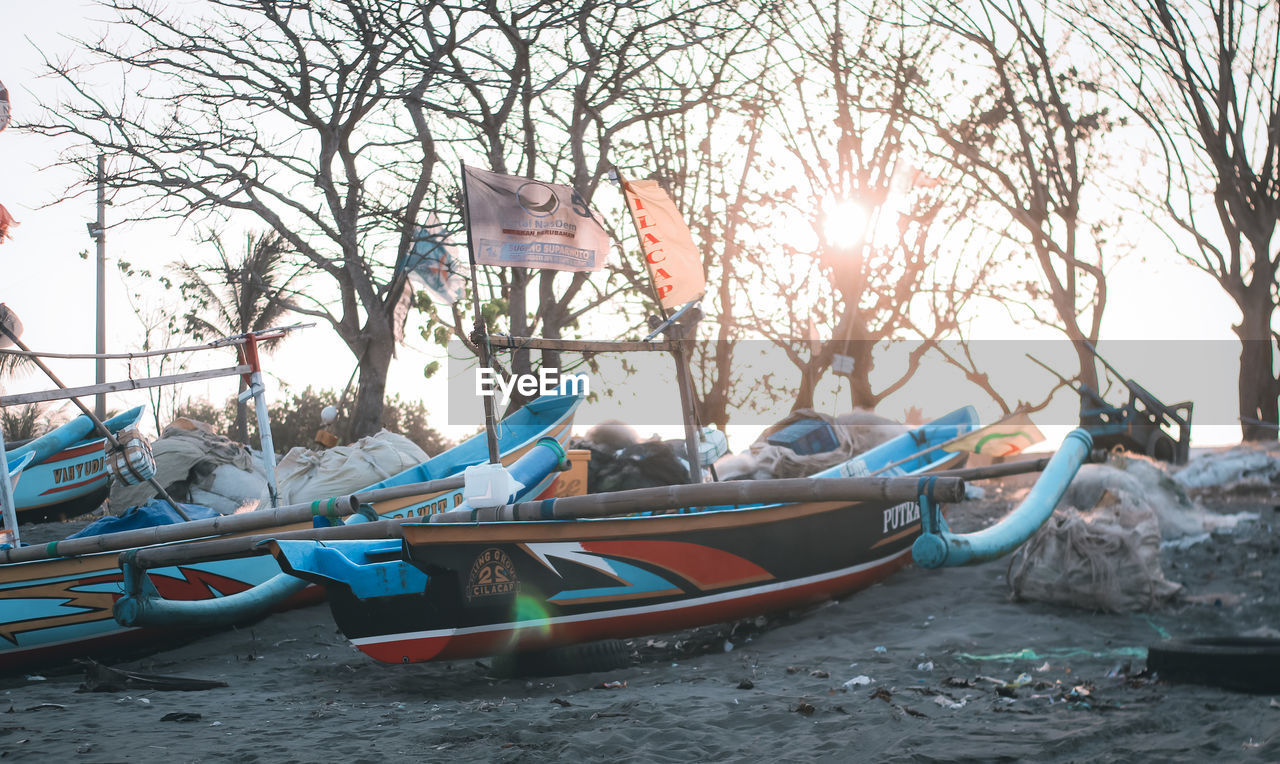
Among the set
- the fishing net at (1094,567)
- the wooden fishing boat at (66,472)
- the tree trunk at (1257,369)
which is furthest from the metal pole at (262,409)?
the tree trunk at (1257,369)

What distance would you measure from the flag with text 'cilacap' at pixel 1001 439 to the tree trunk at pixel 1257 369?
5061 mm

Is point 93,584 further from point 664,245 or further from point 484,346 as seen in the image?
point 664,245

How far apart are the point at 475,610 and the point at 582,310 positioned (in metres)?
12.7

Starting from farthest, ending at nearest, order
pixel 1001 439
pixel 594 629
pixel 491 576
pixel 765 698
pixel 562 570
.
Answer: pixel 1001 439, pixel 594 629, pixel 562 570, pixel 491 576, pixel 765 698

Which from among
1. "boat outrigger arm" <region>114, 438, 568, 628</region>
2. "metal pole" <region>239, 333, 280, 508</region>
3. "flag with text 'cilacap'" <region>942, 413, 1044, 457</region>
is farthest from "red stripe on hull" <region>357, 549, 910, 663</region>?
"flag with text 'cilacap'" <region>942, 413, 1044, 457</region>

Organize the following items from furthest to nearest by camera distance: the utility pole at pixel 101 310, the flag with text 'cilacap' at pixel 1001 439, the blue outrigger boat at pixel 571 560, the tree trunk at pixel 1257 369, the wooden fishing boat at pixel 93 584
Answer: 1. the utility pole at pixel 101 310
2. the tree trunk at pixel 1257 369
3. the flag with text 'cilacap' at pixel 1001 439
4. the wooden fishing boat at pixel 93 584
5. the blue outrigger boat at pixel 571 560

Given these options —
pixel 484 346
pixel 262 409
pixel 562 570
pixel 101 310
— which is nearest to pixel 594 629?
pixel 562 570

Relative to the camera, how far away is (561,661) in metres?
6.11

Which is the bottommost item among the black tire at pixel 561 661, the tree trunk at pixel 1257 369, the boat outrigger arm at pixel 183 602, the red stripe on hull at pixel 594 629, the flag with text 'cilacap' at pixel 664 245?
the black tire at pixel 561 661

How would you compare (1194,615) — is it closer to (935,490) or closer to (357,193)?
(935,490)

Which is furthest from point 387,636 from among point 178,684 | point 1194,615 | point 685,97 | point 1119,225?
point 1119,225

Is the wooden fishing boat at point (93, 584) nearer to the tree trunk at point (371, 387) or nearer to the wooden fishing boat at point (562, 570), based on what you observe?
the wooden fishing boat at point (562, 570)

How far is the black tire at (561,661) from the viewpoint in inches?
240

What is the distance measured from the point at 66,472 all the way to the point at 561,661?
33.5 ft
